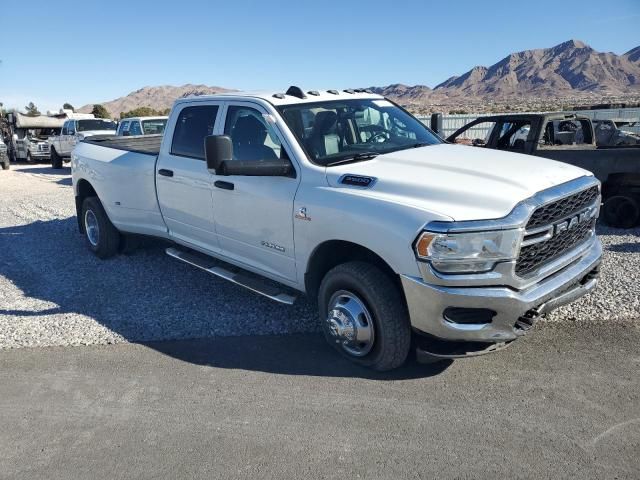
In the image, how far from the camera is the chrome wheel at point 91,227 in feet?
23.6

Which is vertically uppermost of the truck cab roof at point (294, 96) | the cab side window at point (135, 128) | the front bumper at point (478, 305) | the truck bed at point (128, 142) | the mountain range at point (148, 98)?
the mountain range at point (148, 98)

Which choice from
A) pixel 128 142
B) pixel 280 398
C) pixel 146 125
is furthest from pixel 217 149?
pixel 146 125

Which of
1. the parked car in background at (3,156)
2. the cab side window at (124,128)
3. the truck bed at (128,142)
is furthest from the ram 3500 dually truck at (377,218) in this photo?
the parked car in background at (3,156)

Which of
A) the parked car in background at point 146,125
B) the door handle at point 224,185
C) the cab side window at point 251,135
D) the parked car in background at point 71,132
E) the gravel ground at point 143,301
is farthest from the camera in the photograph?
the parked car in background at point 71,132

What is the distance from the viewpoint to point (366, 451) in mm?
3104

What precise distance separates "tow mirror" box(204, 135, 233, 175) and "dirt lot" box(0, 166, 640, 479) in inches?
60.9

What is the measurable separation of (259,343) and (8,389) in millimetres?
1891

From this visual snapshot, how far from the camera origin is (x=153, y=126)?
16.9m

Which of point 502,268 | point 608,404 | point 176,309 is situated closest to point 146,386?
point 176,309

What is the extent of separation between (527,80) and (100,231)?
151234 millimetres

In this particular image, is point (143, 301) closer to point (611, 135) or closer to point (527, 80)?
point (611, 135)

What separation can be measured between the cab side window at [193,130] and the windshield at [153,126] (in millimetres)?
11779

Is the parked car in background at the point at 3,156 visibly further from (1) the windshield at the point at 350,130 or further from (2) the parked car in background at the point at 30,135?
(1) the windshield at the point at 350,130

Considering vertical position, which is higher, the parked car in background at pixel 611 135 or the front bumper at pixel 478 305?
the parked car in background at pixel 611 135
